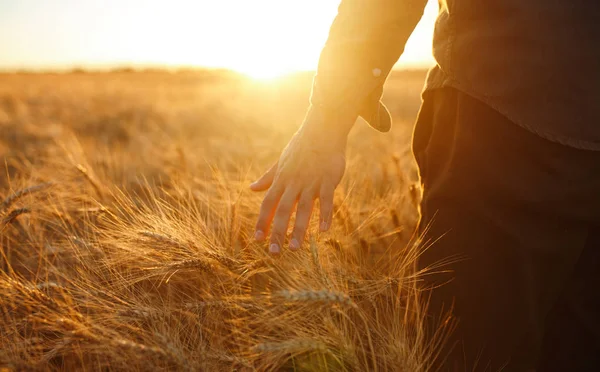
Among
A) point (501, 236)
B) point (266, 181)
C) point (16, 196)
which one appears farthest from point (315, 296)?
point (16, 196)

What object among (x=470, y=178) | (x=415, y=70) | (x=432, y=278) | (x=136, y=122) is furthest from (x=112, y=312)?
(x=415, y=70)

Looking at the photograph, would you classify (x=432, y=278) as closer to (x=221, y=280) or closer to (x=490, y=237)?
(x=490, y=237)

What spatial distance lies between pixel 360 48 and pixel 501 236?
611mm

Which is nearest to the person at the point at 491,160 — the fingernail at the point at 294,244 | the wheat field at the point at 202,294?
the fingernail at the point at 294,244

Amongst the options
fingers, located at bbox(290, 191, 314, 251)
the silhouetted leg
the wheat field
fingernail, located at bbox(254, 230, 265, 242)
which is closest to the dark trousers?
the silhouetted leg

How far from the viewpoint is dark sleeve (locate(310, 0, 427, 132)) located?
3.96ft

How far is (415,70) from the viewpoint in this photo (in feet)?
179

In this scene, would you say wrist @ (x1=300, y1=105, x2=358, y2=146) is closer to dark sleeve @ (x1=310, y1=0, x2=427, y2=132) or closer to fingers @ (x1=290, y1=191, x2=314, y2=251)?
dark sleeve @ (x1=310, y1=0, x2=427, y2=132)

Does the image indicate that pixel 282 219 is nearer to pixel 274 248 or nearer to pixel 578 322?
pixel 274 248

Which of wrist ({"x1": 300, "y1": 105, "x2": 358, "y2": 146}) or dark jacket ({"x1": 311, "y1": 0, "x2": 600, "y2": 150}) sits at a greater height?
dark jacket ({"x1": 311, "y1": 0, "x2": 600, "y2": 150})

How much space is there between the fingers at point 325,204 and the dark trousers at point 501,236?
309 mm

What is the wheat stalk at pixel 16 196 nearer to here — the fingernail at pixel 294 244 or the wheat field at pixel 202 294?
the wheat field at pixel 202 294

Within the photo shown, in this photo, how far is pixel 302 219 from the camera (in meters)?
1.15

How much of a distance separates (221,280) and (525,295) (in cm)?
83
